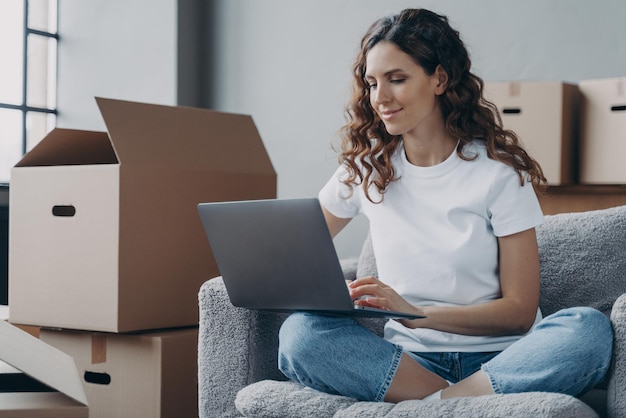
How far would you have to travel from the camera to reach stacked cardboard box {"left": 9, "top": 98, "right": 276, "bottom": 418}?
1.77 metres

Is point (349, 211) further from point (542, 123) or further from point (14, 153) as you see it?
point (14, 153)

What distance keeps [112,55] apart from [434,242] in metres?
1.84

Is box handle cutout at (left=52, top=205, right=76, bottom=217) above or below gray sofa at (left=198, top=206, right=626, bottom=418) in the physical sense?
above

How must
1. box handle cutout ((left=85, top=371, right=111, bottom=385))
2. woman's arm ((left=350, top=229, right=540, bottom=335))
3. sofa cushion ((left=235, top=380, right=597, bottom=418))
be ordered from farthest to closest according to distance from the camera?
box handle cutout ((left=85, top=371, right=111, bottom=385)) < woman's arm ((left=350, top=229, right=540, bottom=335)) < sofa cushion ((left=235, top=380, right=597, bottom=418))

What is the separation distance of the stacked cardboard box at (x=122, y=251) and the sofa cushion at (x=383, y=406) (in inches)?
18.7

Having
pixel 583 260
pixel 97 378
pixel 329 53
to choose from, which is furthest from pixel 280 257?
pixel 329 53

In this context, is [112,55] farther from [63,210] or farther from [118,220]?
[118,220]

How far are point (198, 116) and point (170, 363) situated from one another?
1.93 ft

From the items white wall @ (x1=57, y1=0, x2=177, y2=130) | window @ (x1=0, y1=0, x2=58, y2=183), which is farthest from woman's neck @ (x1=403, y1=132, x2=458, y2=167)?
window @ (x1=0, y1=0, x2=58, y2=183)

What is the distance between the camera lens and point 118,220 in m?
1.75

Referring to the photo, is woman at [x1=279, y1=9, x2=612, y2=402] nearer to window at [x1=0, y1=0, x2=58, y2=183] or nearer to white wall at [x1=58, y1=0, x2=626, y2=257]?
white wall at [x1=58, y1=0, x2=626, y2=257]

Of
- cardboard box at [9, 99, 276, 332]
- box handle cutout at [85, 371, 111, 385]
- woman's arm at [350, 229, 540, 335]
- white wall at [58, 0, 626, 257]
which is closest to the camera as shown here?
woman's arm at [350, 229, 540, 335]

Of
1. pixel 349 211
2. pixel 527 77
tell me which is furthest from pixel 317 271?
pixel 527 77

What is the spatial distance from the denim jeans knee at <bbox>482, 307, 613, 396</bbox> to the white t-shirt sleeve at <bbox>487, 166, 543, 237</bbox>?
0.22 meters
